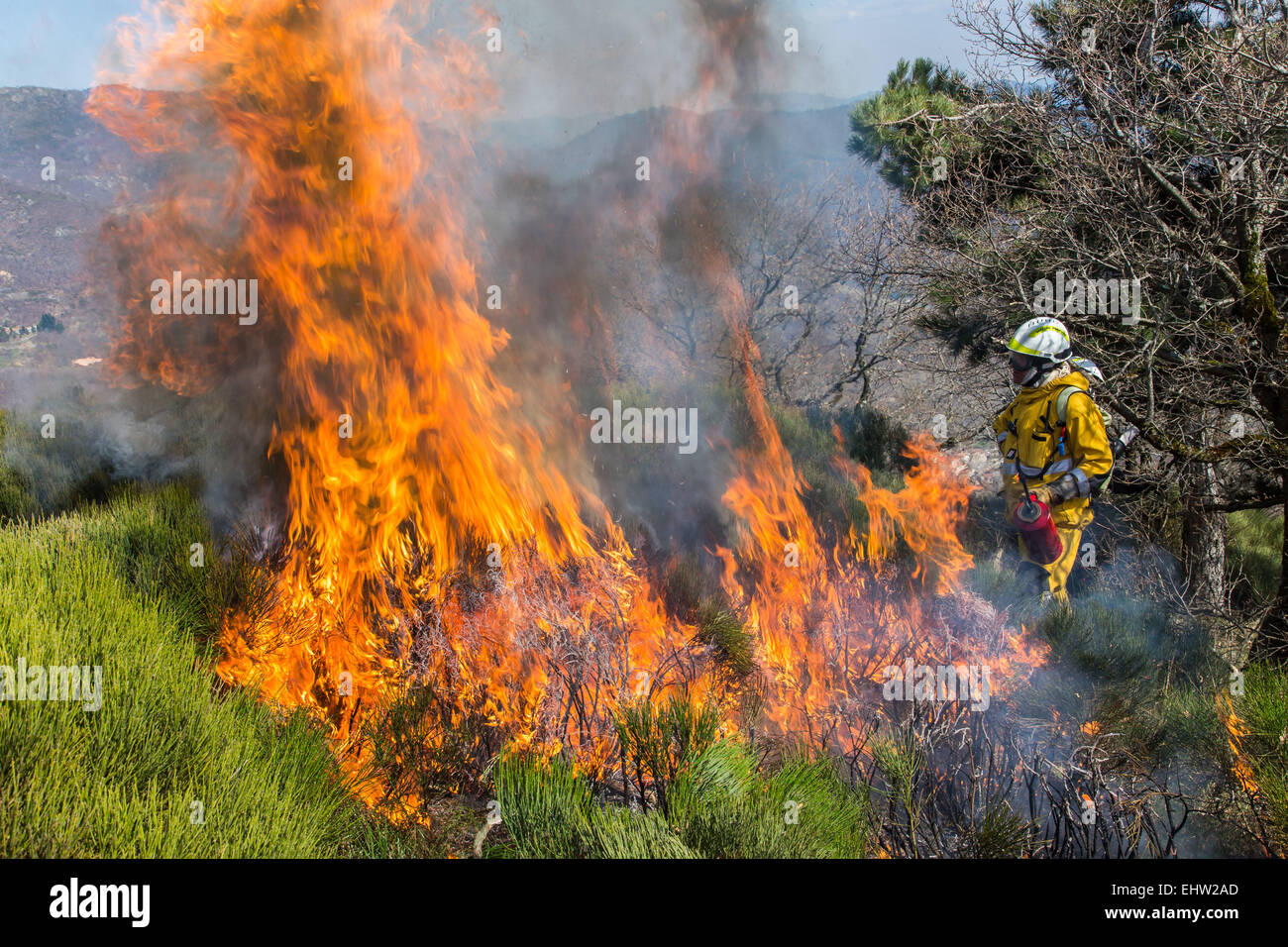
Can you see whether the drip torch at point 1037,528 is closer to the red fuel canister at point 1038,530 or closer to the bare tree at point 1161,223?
the red fuel canister at point 1038,530

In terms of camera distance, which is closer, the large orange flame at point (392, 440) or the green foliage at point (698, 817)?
the green foliage at point (698, 817)

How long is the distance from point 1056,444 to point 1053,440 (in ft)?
0.11

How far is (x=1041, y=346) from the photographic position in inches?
210

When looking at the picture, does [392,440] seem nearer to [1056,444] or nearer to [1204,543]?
[1056,444]

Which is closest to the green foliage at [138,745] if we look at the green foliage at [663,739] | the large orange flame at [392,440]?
the large orange flame at [392,440]

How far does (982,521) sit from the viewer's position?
8930 millimetres

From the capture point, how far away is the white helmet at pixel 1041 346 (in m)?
5.32

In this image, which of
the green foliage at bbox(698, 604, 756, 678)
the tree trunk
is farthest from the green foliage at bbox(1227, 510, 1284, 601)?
the green foliage at bbox(698, 604, 756, 678)

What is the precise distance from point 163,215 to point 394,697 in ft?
13.1

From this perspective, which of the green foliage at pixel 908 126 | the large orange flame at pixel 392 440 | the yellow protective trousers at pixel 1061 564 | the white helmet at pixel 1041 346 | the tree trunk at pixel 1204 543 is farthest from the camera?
the green foliage at pixel 908 126

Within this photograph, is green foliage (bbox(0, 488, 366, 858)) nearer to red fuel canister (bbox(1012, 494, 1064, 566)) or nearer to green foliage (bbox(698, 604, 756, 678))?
→ green foliage (bbox(698, 604, 756, 678))

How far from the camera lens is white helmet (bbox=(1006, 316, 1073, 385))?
17.5 ft

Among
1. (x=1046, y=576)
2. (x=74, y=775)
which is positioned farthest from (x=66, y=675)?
(x=1046, y=576)

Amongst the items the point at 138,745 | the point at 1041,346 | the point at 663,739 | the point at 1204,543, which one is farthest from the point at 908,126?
the point at 138,745
